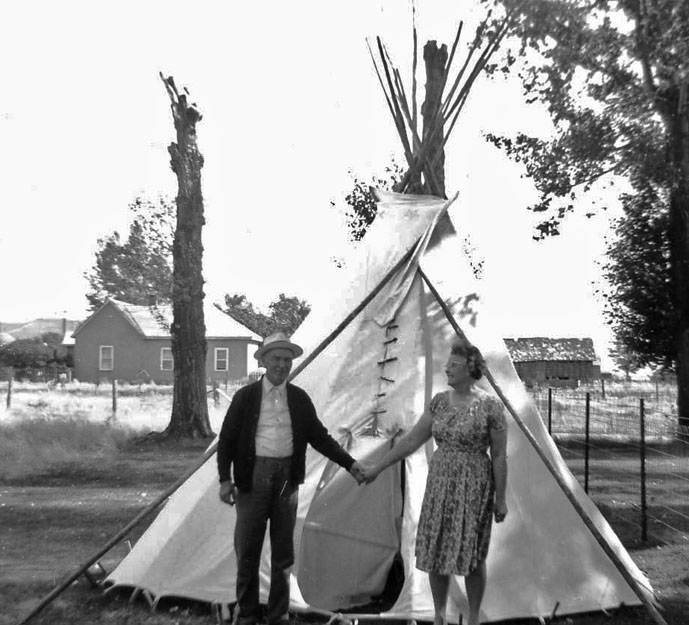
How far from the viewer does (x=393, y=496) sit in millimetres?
6816

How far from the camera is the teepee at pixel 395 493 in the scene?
6.06 m

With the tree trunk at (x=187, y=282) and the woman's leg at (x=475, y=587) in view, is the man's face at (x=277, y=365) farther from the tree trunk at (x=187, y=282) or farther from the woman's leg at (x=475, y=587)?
the tree trunk at (x=187, y=282)

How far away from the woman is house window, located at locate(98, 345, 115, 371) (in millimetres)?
39675

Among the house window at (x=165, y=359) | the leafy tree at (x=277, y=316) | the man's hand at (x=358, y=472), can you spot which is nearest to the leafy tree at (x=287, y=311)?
the leafy tree at (x=277, y=316)

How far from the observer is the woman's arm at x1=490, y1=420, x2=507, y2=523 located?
492 cm

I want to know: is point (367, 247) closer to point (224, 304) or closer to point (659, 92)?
point (659, 92)

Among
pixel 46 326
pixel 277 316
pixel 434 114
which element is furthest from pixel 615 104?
pixel 46 326

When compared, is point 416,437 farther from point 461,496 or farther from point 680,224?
point 680,224

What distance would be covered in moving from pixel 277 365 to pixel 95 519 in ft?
17.1

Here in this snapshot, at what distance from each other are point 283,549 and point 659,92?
1499 cm

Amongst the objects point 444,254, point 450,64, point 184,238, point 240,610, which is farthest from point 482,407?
point 184,238

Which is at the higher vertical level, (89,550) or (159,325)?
(159,325)

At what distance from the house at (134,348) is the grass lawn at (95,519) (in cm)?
2468

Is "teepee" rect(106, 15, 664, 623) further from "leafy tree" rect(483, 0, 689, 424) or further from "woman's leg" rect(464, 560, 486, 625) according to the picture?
"leafy tree" rect(483, 0, 689, 424)
